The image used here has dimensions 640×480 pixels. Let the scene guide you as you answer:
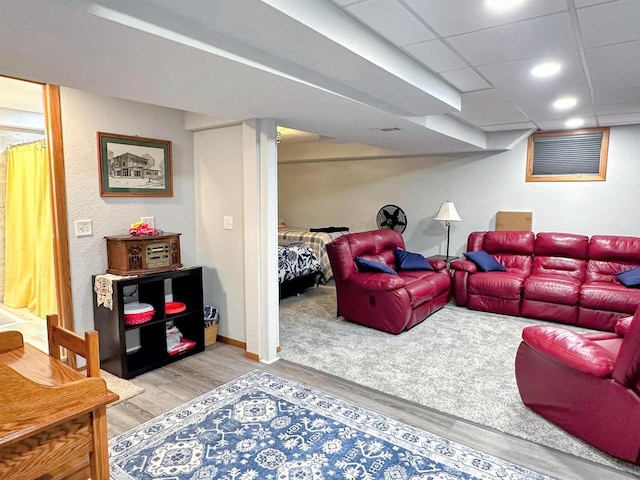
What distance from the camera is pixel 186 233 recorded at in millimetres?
3680

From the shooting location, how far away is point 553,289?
4219 mm

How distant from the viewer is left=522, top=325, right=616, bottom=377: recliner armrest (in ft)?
6.71

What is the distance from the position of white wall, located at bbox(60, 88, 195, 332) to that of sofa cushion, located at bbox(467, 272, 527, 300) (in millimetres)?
3452

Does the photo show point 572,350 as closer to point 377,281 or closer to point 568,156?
point 377,281

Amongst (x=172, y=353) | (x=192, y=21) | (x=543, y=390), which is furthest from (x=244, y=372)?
(x=192, y=21)

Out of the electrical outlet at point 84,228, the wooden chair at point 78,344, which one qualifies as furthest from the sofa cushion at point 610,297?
the electrical outlet at point 84,228

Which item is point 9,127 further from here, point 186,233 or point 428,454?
point 428,454

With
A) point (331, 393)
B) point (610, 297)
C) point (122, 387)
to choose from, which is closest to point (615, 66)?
point (610, 297)

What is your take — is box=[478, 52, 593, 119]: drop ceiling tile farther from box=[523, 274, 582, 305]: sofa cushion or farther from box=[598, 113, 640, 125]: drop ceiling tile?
box=[523, 274, 582, 305]: sofa cushion

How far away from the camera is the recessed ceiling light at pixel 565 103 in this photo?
3.46m

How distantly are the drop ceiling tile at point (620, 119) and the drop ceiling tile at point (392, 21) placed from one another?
325cm

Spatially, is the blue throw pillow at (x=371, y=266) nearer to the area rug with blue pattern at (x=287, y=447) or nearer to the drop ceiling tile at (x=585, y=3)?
the area rug with blue pattern at (x=287, y=447)

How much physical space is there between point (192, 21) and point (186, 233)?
7.70 feet

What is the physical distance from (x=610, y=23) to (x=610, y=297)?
294 centimetres
